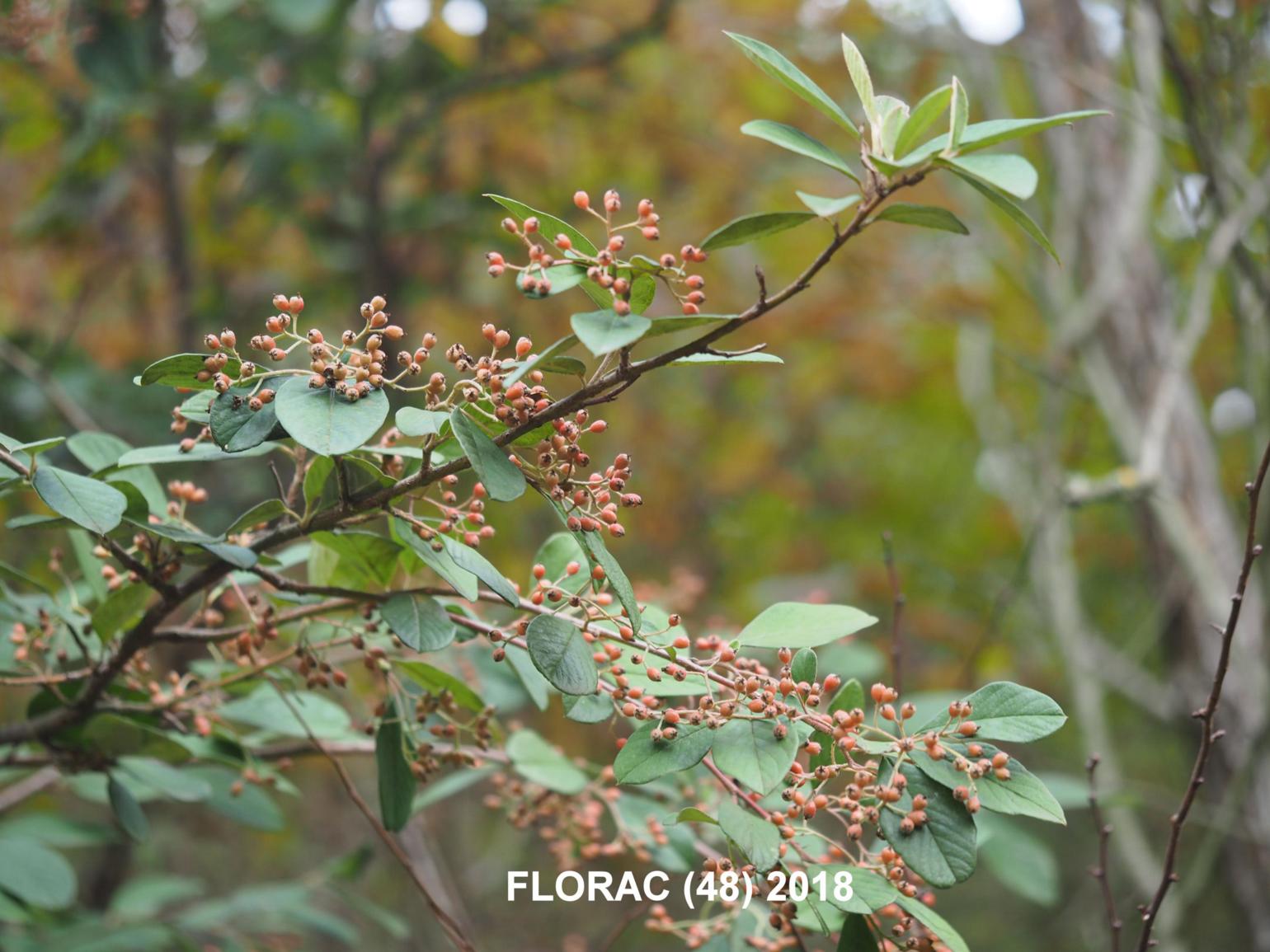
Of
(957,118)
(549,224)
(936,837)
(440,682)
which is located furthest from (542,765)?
(957,118)

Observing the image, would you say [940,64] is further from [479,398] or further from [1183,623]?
[479,398]

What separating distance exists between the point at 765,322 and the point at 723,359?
2.50 m

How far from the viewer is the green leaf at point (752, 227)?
54cm

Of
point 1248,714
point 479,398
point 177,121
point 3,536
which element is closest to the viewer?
point 479,398

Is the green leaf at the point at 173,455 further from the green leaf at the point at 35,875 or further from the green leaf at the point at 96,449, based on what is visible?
the green leaf at the point at 35,875

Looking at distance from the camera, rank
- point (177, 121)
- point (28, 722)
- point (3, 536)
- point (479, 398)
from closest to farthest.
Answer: point (479, 398)
point (28, 722)
point (3, 536)
point (177, 121)

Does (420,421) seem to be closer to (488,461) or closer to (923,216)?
(488,461)

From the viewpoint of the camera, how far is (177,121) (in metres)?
2.15

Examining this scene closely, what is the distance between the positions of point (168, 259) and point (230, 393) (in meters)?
1.83

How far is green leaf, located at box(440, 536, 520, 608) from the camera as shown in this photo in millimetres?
578

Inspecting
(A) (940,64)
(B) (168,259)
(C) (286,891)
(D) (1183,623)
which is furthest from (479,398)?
(A) (940,64)

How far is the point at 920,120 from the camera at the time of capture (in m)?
0.56

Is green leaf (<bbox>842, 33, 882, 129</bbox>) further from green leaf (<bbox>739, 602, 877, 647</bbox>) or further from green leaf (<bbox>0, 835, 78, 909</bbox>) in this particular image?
green leaf (<bbox>0, 835, 78, 909</bbox>)

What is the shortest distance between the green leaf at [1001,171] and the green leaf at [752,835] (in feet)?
1.21
